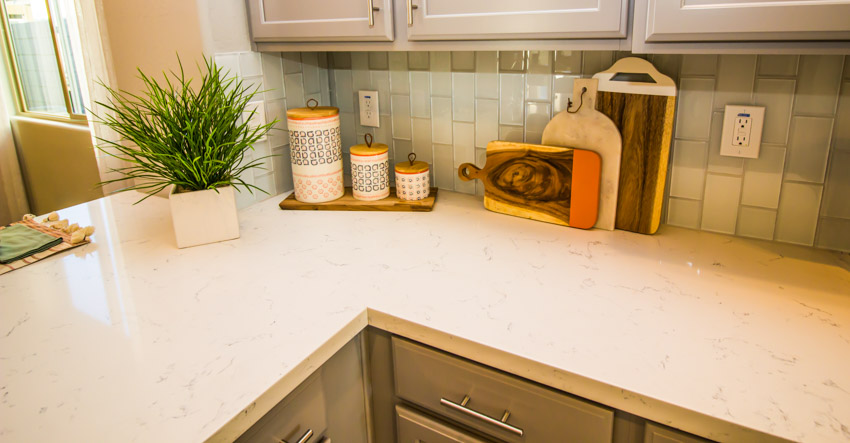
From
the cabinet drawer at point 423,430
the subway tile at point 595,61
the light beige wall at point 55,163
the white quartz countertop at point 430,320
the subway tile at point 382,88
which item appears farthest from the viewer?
the light beige wall at point 55,163

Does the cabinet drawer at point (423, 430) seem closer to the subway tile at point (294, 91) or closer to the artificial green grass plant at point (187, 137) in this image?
the artificial green grass plant at point (187, 137)

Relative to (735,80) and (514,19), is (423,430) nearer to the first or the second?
(514,19)

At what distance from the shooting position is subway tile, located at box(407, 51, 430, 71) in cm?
159

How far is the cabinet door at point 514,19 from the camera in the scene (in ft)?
3.42

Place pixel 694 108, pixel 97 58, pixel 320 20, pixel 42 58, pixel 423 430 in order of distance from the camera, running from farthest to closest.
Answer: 1. pixel 42 58
2. pixel 97 58
3. pixel 320 20
4. pixel 694 108
5. pixel 423 430

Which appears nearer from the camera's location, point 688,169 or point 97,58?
point 688,169

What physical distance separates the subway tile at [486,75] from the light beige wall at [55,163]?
8.20ft

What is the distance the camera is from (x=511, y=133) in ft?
4.96

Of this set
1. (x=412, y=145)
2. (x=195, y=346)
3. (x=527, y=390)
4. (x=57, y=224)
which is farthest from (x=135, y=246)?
(x=527, y=390)

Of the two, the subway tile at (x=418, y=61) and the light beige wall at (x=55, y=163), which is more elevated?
the subway tile at (x=418, y=61)

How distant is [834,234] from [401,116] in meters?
1.13

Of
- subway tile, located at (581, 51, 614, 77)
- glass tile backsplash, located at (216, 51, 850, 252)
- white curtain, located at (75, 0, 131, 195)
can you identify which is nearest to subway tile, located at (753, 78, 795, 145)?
glass tile backsplash, located at (216, 51, 850, 252)

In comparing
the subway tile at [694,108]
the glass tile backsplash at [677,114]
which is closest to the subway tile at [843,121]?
the glass tile backsplash at [677,114]

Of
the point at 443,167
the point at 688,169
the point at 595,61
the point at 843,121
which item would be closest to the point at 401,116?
the point at 443,167
